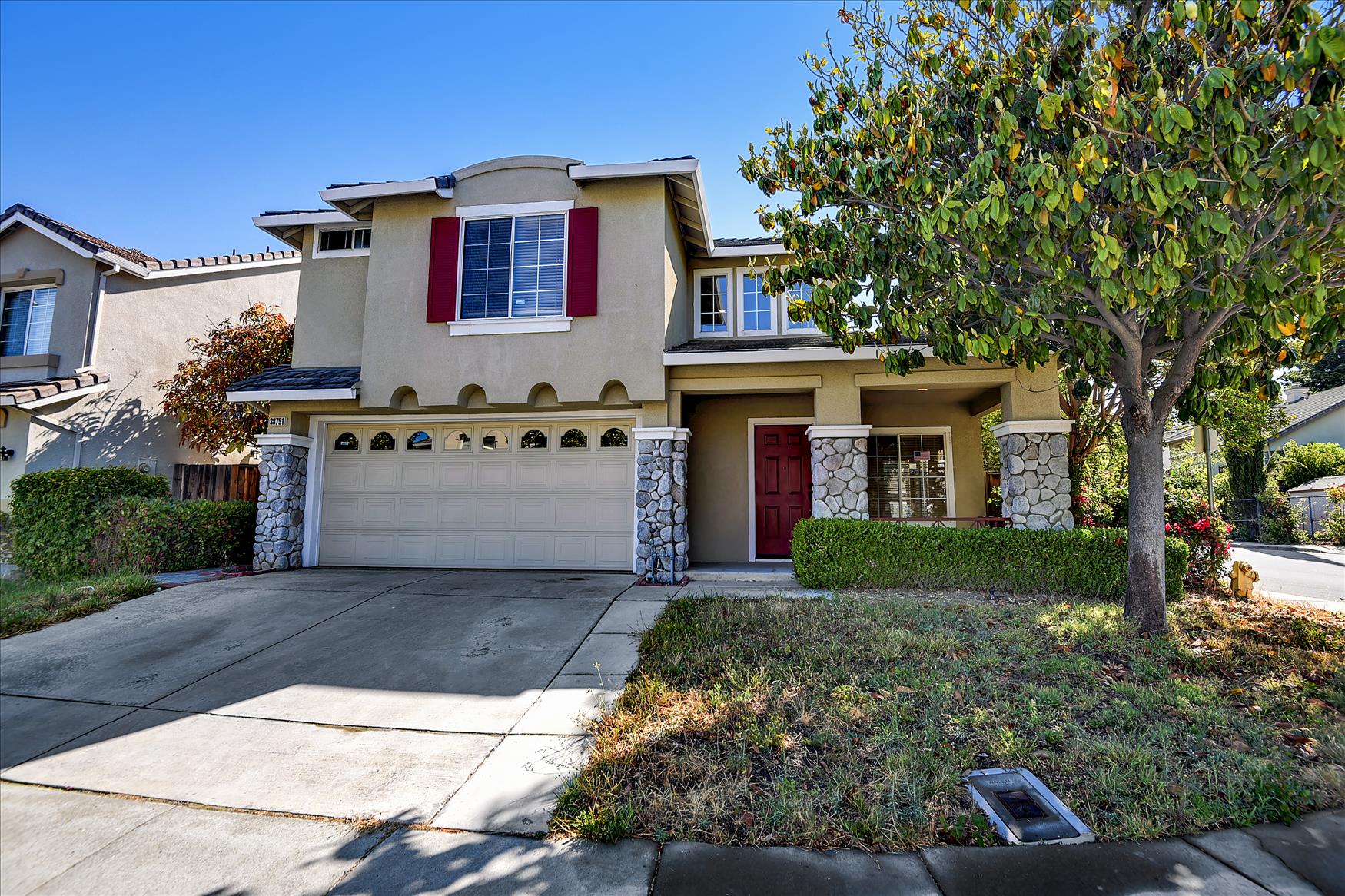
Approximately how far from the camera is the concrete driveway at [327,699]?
10.8 ft

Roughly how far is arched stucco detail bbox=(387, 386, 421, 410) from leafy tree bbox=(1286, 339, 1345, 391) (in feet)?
118

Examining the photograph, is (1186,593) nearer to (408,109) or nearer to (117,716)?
(117,716)

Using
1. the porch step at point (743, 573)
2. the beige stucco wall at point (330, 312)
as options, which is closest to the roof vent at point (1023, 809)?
the porch step at point (743, 573)

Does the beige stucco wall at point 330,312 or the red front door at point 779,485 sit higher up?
the beige stucco wall at point 330,312

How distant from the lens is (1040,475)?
832 centimetres

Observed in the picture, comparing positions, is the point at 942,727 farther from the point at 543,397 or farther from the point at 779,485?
the point at 779,485

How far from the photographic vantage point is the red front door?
10.8m

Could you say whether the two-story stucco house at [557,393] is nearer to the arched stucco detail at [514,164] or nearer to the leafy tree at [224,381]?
the arched stucco detail at [514,164]

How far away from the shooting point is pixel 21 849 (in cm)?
280

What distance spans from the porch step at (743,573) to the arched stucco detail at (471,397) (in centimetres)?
407

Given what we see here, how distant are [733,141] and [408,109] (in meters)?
4.51

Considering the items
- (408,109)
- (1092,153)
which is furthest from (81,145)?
(1092,153)

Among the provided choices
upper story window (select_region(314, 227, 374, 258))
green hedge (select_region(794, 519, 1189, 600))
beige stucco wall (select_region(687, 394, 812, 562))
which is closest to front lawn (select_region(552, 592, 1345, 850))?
green hedge (select_region(794, 519, 1189, 600))

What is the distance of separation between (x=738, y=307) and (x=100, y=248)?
41.9 ft
